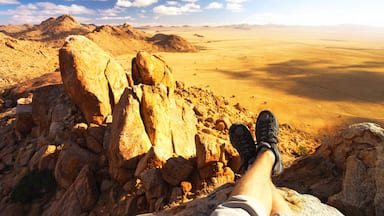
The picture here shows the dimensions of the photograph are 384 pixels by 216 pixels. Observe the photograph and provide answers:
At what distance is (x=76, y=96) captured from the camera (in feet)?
23.3

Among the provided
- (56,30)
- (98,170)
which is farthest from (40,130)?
(56,30)

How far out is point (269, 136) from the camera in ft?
14.7

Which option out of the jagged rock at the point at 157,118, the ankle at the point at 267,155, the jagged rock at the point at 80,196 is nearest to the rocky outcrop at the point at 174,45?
the jagged rock at the point at 157,118

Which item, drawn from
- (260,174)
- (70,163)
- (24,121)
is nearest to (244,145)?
(260,174)

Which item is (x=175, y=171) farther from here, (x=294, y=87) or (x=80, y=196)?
(x=294, y=87)

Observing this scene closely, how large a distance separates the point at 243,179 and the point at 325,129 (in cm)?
1017

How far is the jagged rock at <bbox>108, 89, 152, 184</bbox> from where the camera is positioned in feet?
17.6

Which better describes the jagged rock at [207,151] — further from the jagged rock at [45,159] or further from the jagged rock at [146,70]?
the jagged rock at [45,159]

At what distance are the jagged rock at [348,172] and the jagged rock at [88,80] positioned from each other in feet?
15.2

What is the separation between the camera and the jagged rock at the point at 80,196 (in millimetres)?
5215

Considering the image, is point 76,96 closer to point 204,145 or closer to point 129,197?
point 129,197

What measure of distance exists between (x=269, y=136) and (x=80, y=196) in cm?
377

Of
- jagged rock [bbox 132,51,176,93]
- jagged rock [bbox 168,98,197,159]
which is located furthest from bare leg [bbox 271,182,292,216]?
jagged rock [bbox 132,51,176,93]

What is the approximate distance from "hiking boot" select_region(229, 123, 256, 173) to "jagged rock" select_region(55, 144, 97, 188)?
324 cm
